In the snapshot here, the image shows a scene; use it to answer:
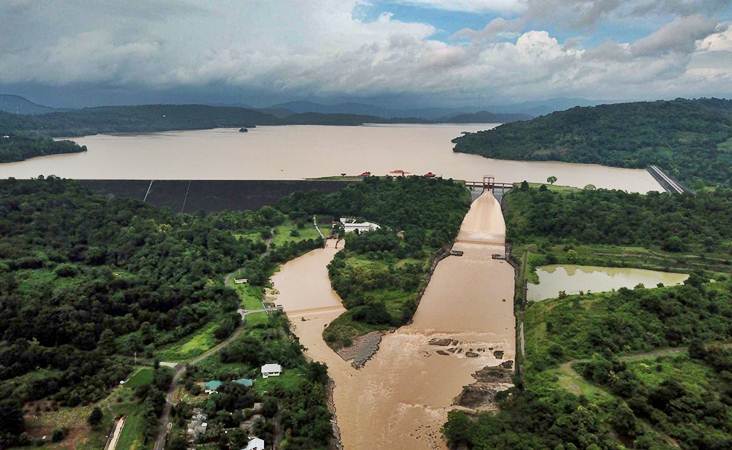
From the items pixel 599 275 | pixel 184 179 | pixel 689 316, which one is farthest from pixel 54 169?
pixel 689 316

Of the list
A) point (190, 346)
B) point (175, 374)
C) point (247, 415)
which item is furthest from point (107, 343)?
point (247, 415)

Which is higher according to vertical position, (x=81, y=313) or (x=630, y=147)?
(x=630, y=147)

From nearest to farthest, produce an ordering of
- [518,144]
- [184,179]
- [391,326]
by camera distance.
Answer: [391,326]
[184,179]
[518,144]

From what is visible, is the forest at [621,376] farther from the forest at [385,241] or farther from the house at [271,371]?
the forest at [385,241]

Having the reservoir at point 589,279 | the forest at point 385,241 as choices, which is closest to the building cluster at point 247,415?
the forest at point 385,241

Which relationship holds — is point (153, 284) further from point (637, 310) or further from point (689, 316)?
point (689, 316)

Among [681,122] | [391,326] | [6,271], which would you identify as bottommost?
[391,326]

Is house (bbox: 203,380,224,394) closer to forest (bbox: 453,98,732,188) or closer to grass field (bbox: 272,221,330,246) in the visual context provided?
grass field (bbox: 272,221,330,246)
